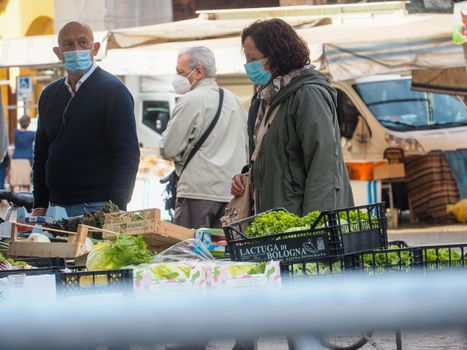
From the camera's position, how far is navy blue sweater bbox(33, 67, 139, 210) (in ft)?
19.7

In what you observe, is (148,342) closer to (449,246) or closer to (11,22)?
(449,246)

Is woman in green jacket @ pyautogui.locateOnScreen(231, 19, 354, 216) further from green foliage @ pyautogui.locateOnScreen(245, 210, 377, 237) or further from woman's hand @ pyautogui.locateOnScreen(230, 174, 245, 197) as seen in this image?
green foliage @ pyautogui.locateOnScreen(245, 210, 377, 237)

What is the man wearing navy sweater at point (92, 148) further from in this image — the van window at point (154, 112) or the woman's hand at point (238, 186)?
the van window at point (154, 112)

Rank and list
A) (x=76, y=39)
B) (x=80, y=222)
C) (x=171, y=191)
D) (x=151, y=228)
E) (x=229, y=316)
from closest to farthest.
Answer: (x=229, y=316)
(x=151, y=228)
(x=80, y=222)
(x=76, y=39)
(x=171, y=191)

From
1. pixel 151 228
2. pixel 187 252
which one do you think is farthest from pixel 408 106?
pixel 187 252

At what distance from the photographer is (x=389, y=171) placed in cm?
1614

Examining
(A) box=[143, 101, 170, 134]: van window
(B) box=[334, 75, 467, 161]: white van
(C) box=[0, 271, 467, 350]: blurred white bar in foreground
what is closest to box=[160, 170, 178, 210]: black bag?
(C) box=[0, 271, 467, 350]: blurred white bar in foreground

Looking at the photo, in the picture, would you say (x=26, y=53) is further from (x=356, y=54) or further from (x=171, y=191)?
(x=171, y=191)

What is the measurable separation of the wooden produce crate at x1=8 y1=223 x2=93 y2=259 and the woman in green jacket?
1.03m

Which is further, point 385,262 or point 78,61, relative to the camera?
point 78,61

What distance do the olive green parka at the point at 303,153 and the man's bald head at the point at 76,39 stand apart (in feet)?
4.38

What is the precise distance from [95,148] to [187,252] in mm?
1892

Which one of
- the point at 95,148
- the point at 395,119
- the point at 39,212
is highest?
the point at 95,148

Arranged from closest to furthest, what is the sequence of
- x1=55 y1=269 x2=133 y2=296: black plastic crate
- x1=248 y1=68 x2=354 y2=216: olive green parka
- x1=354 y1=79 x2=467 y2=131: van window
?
x1=55 y1=269 x2=133 y2=296: black plastic crate
x1=248 y1=68 x2=354 y2=216: olive green parka
x1=354 y1=79 x2=467 y2=131: van window
